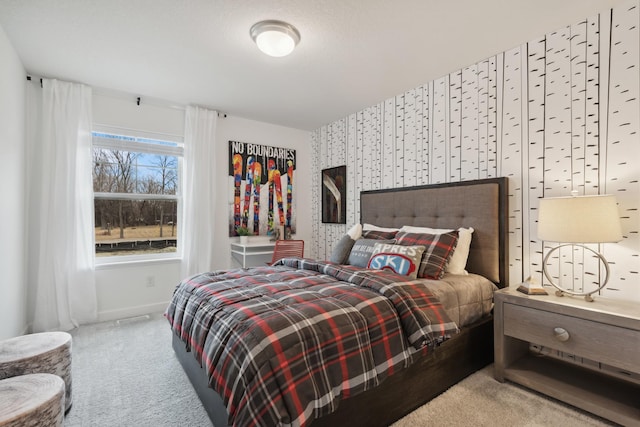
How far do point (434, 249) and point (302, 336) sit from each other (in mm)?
1470

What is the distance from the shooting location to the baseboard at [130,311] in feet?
10.5

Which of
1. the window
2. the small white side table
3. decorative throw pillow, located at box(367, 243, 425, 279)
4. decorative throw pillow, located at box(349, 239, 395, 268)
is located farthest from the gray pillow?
the window

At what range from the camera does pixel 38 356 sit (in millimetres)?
1577

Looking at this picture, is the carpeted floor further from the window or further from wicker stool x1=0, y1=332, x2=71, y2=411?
the window

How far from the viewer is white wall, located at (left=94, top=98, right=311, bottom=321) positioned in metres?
3.23

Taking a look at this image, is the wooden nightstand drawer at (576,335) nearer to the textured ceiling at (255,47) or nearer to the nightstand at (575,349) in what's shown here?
the nightstand at (575,349)

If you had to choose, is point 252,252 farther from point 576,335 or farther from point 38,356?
point 576,335

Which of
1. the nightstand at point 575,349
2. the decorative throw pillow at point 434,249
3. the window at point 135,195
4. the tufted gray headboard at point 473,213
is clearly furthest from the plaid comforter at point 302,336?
the window at point 135,195

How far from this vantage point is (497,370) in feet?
6.63

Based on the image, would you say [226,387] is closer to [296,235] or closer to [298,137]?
[296,235]

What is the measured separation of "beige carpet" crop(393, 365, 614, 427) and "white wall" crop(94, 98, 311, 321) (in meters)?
2.97

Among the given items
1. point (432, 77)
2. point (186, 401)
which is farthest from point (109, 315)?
point (432, 77)

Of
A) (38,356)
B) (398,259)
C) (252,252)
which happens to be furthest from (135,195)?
(398,259)

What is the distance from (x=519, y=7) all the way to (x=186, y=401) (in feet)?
10.6
